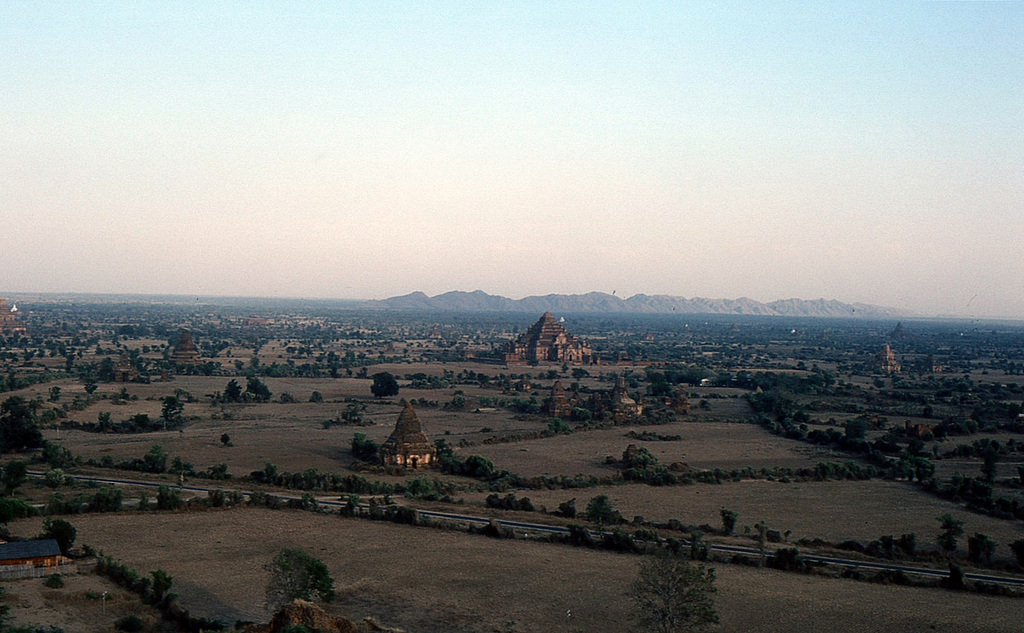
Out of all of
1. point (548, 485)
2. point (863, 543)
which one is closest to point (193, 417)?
point (548, 485)

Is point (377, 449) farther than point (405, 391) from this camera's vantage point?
No

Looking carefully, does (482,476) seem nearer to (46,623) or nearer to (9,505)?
(9,505)

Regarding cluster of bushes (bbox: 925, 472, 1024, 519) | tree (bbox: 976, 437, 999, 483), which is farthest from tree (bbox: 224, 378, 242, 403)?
tree (bbox: 976, 437, 999, 483)

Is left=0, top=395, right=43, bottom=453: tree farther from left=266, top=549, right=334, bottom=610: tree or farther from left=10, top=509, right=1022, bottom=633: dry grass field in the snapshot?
left=266, top=549, right=334, bottom=610: tree

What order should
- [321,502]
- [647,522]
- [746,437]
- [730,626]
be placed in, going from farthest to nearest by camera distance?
1. [746,437]
2. [321,502]
3. [647,522]
4. [730,626]

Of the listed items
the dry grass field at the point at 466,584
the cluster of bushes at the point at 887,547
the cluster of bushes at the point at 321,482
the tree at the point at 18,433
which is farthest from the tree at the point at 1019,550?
the tree at the point at 18,433
